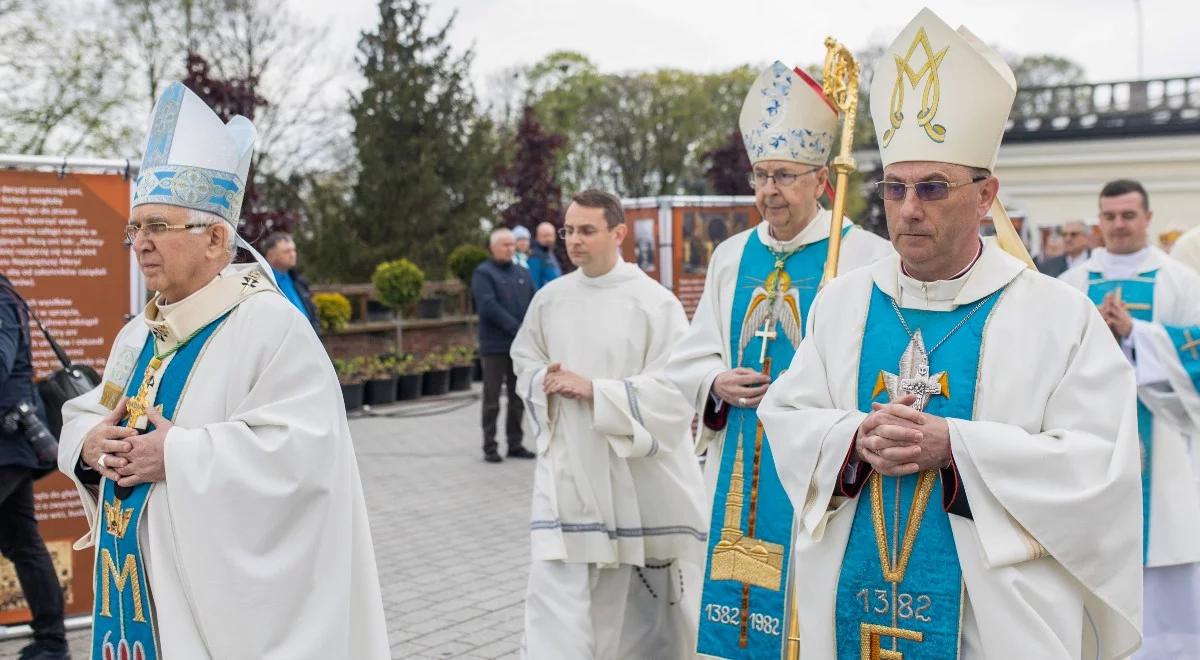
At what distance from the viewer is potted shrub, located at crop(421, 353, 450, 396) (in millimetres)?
17484

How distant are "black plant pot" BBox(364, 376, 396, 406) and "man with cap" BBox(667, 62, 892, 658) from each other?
11.6m

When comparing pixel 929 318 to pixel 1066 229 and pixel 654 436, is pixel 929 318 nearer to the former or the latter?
pixel 654 436

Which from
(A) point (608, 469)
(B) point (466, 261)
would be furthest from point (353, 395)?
(A) point (608, 469)

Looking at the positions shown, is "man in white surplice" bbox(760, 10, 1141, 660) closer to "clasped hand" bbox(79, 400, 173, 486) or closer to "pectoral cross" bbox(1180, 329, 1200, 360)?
"clasped hand" bbox(79, 400, 173, 486)

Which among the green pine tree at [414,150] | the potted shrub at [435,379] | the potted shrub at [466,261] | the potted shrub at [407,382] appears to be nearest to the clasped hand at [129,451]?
the potted shrub at [407,382]

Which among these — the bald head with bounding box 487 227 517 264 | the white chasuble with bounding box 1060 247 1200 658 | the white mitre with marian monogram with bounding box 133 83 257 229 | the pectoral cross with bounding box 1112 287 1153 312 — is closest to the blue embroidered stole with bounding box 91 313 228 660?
the white mitre with marian monogram with bounding box 133 83 257 229

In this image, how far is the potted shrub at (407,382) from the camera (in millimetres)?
16922

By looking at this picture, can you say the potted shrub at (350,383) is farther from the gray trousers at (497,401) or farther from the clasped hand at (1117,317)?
the clasped hand at (1117,317)

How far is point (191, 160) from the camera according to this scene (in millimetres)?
3447

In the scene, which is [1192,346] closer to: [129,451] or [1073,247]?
[129,451]

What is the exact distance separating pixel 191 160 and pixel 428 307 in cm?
1799

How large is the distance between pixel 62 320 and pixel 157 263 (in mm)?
3389

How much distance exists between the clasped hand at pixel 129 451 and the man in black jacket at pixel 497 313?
8.27 meters

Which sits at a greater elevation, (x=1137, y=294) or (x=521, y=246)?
(x=521, y=246)
